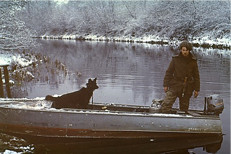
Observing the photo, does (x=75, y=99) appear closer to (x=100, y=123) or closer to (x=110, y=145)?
(x=100, y=123)

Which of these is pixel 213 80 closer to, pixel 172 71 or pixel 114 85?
pixel 114 85

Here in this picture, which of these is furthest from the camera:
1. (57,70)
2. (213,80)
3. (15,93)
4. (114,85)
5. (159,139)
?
(57,70)

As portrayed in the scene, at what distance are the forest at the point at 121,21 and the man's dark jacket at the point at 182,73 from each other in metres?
14.4

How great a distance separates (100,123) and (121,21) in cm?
6563

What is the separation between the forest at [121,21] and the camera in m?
20.4

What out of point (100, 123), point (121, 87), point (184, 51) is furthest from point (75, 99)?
point (121, 87)

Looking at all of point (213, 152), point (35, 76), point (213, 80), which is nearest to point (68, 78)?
point (35, 76)

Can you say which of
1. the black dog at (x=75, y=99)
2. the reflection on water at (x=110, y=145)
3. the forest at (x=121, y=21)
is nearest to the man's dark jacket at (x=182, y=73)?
the reflection on water at (x=110, y=145)

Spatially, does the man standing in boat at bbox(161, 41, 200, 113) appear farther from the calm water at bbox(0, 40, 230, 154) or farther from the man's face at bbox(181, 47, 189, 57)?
the calm water at bbox(0, 40, 230, 154)

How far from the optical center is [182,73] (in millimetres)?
7777

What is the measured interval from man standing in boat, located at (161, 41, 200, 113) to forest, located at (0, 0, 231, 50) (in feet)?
47.1

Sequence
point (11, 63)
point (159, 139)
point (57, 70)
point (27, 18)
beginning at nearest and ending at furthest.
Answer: point (159, 139) < point (11, 63) < point (57, 70) < point (27, 18)

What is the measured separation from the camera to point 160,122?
24.8ft

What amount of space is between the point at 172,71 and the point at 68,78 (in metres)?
10.7
